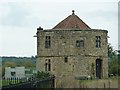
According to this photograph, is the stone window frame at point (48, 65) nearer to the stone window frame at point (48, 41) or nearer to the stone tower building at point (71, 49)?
Result: the stone tower building at point (71, 49)

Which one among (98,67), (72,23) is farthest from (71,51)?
(98,67)

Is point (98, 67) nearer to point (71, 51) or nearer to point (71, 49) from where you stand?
point (71, 51)

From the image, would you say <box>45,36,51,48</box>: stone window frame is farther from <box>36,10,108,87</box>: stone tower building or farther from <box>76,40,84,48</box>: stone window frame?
<box>76,40,84,48</box>: stone window frame

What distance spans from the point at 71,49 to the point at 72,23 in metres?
2.85

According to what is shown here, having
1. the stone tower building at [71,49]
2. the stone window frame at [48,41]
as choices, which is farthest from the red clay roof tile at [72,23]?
the stone window frame at [48,41]

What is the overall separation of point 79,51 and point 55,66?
2435mm

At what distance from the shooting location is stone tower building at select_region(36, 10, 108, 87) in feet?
136

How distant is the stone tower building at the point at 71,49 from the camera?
41.3m

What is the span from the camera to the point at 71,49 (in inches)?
1638

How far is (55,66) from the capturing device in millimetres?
41969

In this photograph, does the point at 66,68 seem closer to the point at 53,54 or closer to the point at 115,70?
the point at 53,54

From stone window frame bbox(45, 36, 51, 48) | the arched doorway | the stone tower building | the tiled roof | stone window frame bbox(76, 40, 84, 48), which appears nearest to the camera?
the stone tower building

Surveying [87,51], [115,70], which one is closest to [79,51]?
[87,51]

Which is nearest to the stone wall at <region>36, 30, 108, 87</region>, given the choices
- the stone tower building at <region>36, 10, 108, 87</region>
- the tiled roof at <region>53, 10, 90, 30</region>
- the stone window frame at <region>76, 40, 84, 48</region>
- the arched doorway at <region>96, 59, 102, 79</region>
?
the stone tower building at <region>36, 10, 108, 87</region>
